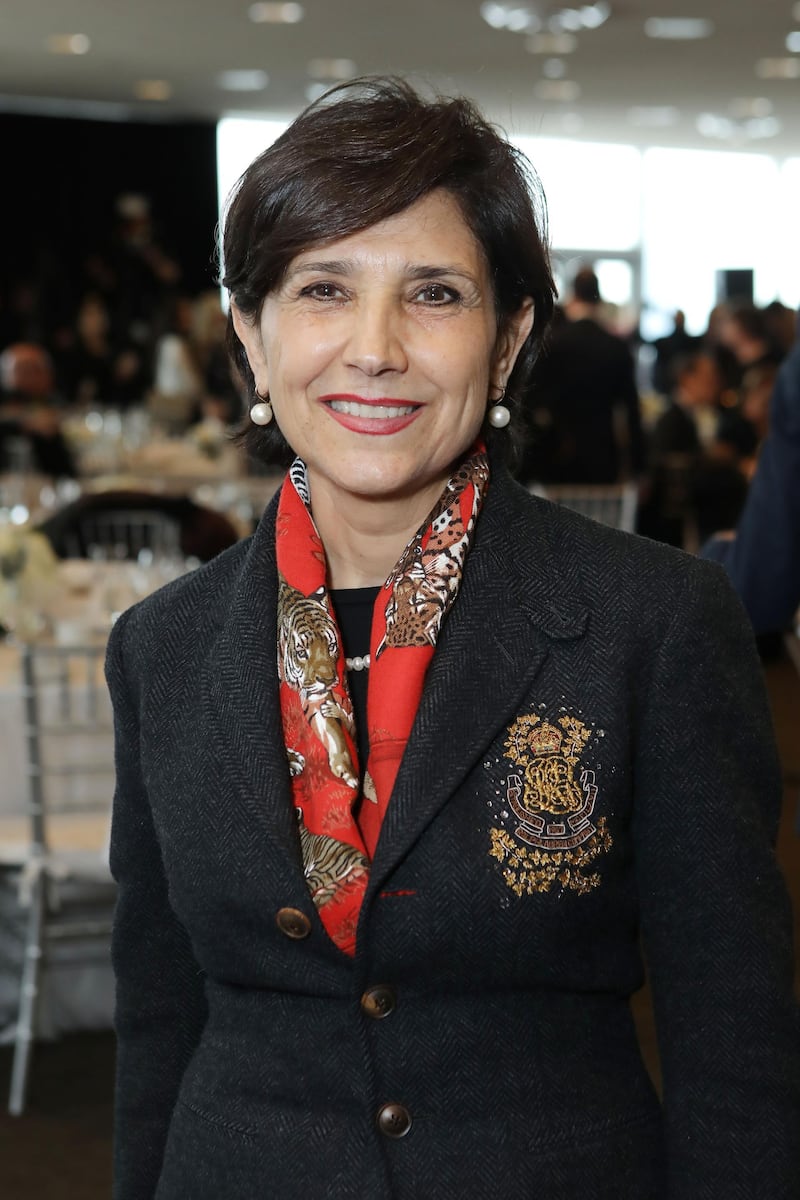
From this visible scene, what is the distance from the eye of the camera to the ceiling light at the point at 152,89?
51.8ft

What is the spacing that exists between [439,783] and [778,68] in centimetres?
1430

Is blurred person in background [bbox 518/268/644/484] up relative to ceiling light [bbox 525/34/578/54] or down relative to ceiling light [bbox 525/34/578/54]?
down

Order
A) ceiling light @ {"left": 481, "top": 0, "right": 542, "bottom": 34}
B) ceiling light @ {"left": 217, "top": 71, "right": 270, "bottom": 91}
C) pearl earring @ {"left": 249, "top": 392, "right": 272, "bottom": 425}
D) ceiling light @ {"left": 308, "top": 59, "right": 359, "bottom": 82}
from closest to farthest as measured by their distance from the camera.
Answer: pearl earring @ {"left": 249, "top": 392, "right": 272, "bottom": 425}
ceiling light @ {"left": 481, "top": 0, "right": 542, "bottom": 34}
ceiling light @ {"left": 308, "top": 59, "right": 359, "bottom": 82}
ceiling light @ {"left": 217, "top": 71, "right": 270, "bottom": 91}

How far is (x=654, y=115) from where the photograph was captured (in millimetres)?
17812

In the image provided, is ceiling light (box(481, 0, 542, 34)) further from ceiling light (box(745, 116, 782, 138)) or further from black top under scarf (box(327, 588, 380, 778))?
black top under scarf (box(327, 588, 380, 778))

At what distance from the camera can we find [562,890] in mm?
1296

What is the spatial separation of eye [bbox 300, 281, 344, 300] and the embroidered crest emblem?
0.44 metres

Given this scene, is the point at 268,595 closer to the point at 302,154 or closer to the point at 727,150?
the point at 302,154

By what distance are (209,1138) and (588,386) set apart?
258 inches

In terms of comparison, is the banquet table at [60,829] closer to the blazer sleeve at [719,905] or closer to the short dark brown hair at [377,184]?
the short dark brown hair at [377,184]

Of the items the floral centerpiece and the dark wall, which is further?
the dark wall

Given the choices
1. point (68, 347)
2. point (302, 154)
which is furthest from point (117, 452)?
point (302, 154)

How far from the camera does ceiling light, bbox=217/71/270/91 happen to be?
15031mm

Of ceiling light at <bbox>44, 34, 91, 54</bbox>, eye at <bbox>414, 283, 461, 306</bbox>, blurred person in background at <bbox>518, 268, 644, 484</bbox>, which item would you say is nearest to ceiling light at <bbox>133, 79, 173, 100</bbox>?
ceiling light at <bbox>44, 34, 91, 54</bbox>
